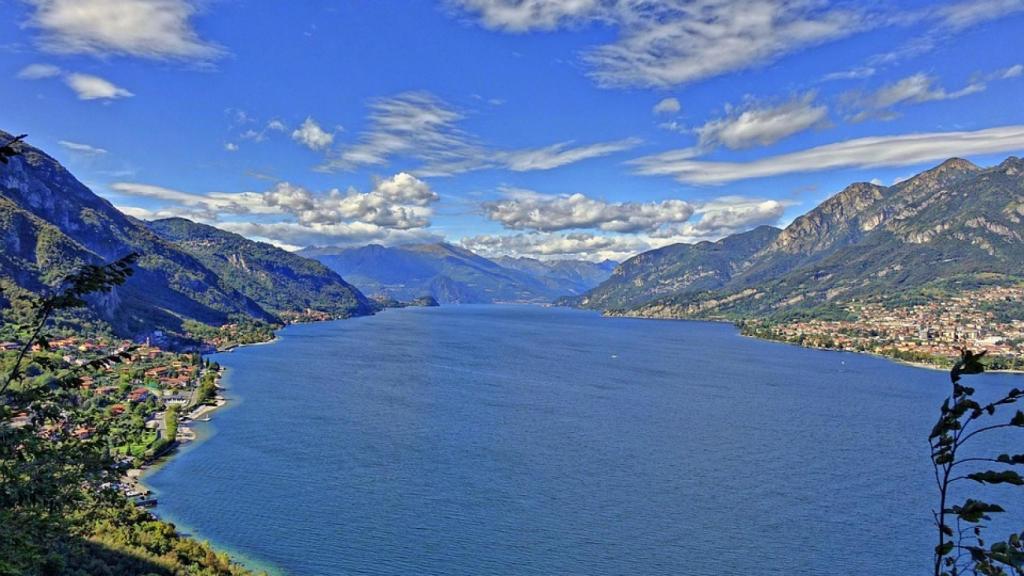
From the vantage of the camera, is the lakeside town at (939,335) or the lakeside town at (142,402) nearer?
the lakeside town at (142,402)

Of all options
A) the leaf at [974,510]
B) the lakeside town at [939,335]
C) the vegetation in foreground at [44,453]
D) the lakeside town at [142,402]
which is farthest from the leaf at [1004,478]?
the lakeside town at [939,335]

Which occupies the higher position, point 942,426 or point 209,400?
point 942,426

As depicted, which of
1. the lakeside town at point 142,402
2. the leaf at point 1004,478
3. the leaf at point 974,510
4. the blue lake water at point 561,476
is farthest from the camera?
the lakeside town at point 142,402

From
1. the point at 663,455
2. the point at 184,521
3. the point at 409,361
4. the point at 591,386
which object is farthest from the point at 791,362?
the point at 184,521

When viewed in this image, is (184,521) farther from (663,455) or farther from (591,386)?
(591,386)

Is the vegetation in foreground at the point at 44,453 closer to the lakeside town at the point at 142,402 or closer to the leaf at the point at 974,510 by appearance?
the leaf at the point at 974,510

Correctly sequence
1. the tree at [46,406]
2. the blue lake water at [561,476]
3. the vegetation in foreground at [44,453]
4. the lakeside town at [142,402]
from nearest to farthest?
the tree at [46,406] → the vegetation in foreground at [44,453] → the blue lake water at [561,476] → the lakeside town at [142,402]
